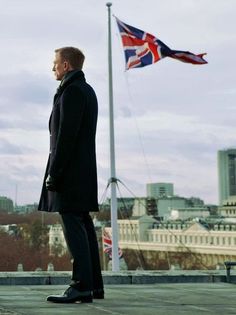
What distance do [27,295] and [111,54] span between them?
37.2 ft

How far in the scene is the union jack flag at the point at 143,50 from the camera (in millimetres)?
17000

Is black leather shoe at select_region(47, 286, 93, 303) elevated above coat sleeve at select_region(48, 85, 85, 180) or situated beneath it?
situated beneath

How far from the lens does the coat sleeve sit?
18.4ft

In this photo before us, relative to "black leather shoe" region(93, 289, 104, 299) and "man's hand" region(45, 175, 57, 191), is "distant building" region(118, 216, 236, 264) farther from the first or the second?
"man's hand" region(45, 175, 57, 191)

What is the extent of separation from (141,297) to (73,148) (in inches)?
62.5

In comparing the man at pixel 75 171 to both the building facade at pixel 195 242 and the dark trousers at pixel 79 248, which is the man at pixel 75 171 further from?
the building facade at pixel 195 242

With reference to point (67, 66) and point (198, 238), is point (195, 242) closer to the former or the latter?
point (198, 238)

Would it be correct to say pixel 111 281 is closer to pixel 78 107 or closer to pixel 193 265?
pixel 78 107

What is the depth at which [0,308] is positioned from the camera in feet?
16.8

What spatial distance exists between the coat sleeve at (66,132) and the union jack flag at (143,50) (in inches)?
445

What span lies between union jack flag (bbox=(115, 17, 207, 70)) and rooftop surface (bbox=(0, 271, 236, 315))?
27.7 feet

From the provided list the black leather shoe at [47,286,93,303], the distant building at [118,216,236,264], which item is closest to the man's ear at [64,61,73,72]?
the black leather shoe at [47,286,93,303]

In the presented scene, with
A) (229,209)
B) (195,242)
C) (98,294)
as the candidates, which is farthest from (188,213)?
(98,294)

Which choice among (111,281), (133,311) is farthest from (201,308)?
(111,281)
